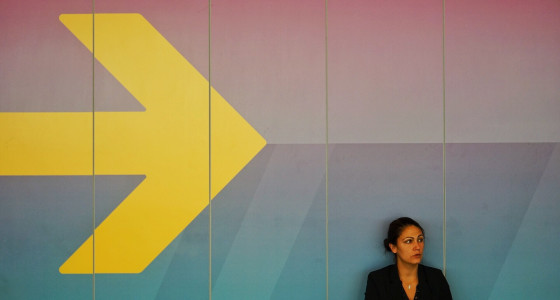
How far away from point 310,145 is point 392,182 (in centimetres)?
52

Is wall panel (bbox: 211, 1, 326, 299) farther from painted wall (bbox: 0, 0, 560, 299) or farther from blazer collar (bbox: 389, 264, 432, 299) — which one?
blazer collar (bbox: 389, 264, 432, 299)

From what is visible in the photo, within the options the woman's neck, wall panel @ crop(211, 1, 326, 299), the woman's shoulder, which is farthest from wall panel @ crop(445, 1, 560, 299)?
wall panel @ crop(211, 1, 326, 299)

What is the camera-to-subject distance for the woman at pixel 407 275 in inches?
102

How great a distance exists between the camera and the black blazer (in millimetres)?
2580

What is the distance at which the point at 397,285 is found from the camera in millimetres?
2594

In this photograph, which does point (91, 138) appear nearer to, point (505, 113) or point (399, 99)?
point (399, 99)

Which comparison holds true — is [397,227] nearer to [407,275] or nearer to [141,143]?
[407,275]

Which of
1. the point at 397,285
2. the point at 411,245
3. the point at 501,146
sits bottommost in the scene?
the point at 397,285

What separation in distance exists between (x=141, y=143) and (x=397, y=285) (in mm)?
1620

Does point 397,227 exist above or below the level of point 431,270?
above

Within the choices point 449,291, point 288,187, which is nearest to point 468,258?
point 449,291

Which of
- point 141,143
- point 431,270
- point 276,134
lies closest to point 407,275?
point 431,270

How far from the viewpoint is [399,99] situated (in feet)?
9.12

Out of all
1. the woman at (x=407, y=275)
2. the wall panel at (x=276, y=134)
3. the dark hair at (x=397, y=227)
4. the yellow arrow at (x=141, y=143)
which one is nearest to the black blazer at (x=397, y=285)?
the woman at (x=407, y=275)
